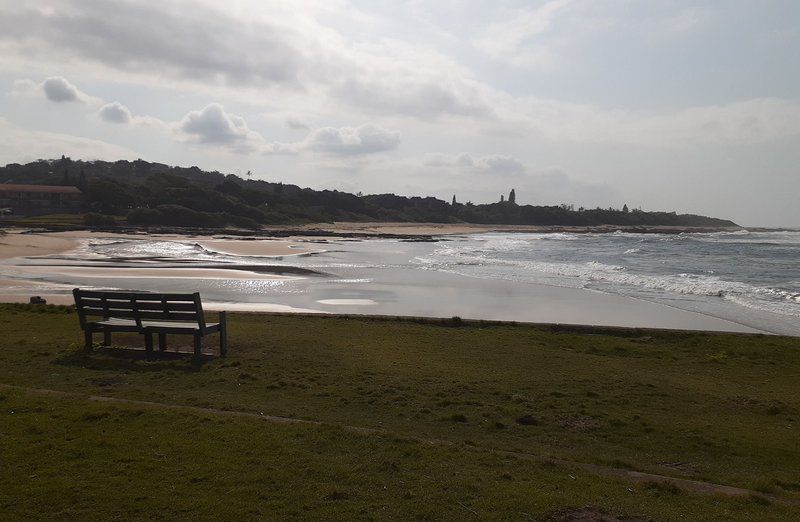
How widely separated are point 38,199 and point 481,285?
292 feet

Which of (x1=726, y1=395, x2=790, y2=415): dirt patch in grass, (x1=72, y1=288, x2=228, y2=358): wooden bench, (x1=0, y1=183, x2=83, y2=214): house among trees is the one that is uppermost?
(x1=0, y1=183, x2=83, y2=214): house among trees

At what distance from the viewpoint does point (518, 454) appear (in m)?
5.62

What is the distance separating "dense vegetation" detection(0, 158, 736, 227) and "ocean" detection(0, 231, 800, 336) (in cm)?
4996

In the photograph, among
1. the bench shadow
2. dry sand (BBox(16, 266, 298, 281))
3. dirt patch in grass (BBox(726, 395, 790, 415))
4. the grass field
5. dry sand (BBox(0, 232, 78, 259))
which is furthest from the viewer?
dry sand (BBox(0, 232, 78, 259))

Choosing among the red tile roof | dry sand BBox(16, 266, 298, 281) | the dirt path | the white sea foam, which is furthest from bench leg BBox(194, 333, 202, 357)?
the red tile roof

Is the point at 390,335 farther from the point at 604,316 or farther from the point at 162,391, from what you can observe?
the point at 604,316

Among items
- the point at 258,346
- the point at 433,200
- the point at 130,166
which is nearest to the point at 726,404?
the point at 258,346

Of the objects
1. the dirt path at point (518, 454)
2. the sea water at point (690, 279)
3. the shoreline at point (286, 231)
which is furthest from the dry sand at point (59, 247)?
the dirt path at point (518, 454)

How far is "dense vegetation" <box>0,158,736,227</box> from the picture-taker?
285ft

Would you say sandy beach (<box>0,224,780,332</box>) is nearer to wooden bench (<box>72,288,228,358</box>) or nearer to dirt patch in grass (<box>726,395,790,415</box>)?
wooden bench (<box>72,288,228,358</box>)

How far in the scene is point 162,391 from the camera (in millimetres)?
7344

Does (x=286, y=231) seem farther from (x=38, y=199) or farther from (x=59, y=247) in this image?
(x=38, y=199)

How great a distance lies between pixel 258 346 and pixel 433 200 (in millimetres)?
171625

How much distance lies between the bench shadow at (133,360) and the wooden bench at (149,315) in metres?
0.15
